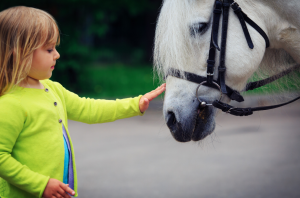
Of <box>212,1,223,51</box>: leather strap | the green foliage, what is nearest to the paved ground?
<box>212,1,223,51</box>: leather strap

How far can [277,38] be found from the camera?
1.66 metres

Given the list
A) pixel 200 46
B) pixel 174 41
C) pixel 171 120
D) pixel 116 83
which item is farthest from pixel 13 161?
pixel 116 83

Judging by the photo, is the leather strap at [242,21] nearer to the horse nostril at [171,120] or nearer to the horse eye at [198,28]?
the horse eye at [198,28]

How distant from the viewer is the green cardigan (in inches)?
46.9

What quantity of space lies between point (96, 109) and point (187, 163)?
2.56 metres

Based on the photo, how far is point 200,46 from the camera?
5.14 feet

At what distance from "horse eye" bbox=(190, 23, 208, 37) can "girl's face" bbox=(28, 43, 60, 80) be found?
704mm

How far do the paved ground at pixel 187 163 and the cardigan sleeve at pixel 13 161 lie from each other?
1.03 metres

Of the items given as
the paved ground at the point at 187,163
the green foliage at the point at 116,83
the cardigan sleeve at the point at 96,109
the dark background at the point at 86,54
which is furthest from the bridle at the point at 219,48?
the green foliage at the point at 116,83

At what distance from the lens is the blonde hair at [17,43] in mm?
1242

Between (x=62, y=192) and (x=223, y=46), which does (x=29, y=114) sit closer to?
(x=62, y=192)

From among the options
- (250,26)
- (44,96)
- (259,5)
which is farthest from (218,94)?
(44,96)

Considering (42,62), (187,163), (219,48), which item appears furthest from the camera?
(187,163)

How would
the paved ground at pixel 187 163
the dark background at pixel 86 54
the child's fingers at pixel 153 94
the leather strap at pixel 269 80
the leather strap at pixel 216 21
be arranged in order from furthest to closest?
the dark background at pixel 86 54 → the paved ground at pixel 187 163 → the leather strap at pixel 269 80 → the child's fingers at pixel 153 94 → the leather strap at pixel 216 21
